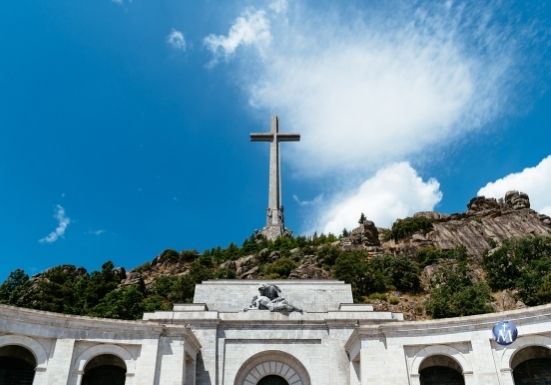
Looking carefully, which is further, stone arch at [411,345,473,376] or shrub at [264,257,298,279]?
shrub at [264,257,298,279]

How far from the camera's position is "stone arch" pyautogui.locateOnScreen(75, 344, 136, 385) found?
910 inches

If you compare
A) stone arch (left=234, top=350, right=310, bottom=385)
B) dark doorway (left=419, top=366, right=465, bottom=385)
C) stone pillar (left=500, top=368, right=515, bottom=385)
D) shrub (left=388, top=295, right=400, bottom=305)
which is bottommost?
stone pillar (left=500, top=368, right=515, bottom=385)

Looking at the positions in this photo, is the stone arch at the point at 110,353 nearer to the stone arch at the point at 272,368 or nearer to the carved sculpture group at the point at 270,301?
the stone arch at the point at 272,368

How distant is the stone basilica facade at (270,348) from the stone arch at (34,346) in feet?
0.14

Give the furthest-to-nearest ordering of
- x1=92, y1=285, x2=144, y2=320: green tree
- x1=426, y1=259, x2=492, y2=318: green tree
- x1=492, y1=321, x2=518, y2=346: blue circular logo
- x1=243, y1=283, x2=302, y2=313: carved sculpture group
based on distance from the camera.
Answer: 1. x1=92, y1=285, x2=144, y2=320: green tree
2. x1=426, y1=259, x2=492, y2=318: green tree
3. x1=243, y1=283, x2=302, y2=313: carved sculpture group
4. x1=492, y1=321, x2=518, y2=346: blue circular logo

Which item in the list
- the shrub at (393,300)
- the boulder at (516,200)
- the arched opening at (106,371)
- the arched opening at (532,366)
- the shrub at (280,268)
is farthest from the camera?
the boulder at (516,200)

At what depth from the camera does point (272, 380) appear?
2755 centimetres

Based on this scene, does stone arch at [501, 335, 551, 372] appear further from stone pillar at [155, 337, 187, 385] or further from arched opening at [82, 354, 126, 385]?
arched opening at [82, 354, 126, 385]

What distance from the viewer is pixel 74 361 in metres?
23.0

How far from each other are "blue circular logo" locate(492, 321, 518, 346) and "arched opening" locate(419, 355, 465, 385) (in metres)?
2.66

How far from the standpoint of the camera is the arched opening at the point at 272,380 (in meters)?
27.4

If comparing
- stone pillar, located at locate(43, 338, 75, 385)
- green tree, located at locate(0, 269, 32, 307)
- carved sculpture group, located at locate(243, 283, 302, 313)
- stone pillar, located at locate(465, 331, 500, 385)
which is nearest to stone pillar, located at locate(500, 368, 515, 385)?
stone pillar, located at locate(465, 331, 500, 385)

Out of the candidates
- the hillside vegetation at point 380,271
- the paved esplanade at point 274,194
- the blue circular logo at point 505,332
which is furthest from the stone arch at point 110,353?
the paved esplanade at point 274,194

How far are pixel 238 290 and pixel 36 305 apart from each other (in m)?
32.8
